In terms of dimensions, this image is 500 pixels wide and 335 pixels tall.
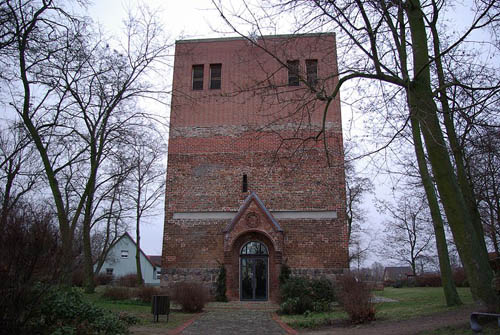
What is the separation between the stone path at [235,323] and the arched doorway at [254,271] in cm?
297

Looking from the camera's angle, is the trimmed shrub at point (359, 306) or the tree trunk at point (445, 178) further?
the trimmed shrub at point (359, 306)

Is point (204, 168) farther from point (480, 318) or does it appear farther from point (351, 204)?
point (351, 204)

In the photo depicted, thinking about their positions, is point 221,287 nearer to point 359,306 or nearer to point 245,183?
point 245,183

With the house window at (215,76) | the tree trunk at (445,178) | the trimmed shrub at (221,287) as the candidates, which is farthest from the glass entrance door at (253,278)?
the tree trunk at (445,178)

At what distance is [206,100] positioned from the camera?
2183 centimetres

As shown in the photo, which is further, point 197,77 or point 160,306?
point 197,77

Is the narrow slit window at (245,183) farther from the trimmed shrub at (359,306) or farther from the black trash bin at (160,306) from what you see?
the trimmed shrub at (359,306)

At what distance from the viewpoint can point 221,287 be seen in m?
18.2

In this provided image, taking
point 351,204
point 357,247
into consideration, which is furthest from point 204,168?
point 357,247

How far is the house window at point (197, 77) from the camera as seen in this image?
22.3m

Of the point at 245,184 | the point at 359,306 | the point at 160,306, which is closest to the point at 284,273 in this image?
the point at 245,184

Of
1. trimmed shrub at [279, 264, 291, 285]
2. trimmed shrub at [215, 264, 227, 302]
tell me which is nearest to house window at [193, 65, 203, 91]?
trimmed shrub at [215, 264, 227, 302]

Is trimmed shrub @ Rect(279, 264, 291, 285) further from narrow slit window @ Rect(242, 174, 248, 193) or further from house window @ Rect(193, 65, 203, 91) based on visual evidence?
house window @ Rect(193, 65, 203, 91)

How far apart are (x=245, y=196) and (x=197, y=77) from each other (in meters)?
7.45
